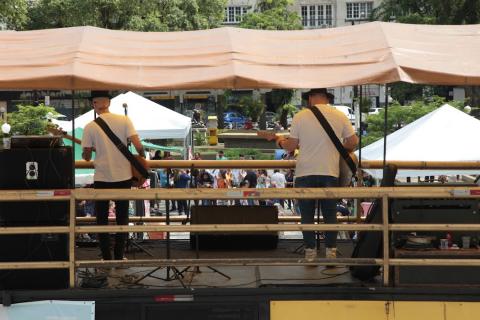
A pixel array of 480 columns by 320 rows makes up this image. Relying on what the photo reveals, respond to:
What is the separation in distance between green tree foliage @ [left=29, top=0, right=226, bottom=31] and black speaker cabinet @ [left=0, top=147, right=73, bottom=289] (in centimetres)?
3034

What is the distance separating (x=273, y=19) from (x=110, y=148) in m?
40.8

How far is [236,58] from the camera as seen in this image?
5930 millimetres

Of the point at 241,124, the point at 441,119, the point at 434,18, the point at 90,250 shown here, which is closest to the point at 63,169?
the point at 90,250

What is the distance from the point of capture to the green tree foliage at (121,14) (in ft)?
117

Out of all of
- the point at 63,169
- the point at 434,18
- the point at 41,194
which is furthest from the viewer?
the point at 434,18

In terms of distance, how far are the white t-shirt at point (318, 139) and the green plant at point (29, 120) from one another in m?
16.4

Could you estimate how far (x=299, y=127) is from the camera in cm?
644

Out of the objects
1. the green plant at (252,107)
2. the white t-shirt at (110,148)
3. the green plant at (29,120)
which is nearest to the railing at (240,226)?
the white t-shirt at (110,148)

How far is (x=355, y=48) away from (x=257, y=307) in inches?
90.8

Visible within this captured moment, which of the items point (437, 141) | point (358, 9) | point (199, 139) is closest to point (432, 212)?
point (437, 141)

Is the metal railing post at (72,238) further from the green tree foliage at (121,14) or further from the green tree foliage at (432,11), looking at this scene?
the green tree foliage at (121,14)

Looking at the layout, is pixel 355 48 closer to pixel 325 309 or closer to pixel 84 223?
pixel 325 309

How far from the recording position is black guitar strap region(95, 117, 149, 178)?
21.4 feet

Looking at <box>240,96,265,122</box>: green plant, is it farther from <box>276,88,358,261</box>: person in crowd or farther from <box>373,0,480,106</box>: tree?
<box>276,88,358,261</box>: person in crowd
